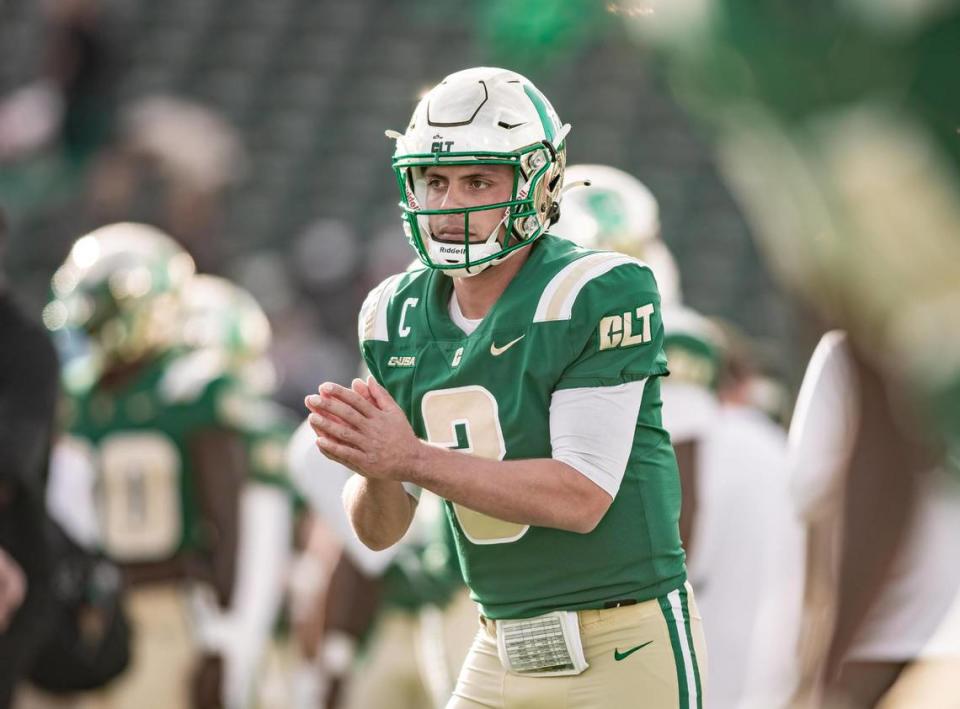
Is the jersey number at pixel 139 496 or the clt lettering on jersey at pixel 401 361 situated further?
the jersey number at pixel 139 496

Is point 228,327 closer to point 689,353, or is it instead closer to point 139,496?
point 139,496

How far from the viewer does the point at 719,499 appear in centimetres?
590

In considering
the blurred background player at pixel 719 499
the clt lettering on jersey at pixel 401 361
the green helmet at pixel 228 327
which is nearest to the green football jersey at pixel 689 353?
the blurred background player at pixel 719 499

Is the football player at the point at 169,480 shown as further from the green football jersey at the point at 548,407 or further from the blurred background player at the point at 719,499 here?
the green football jersey at the point at 548,407

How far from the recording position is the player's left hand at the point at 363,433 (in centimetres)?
323

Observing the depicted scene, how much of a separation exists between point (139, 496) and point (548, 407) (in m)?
3.87

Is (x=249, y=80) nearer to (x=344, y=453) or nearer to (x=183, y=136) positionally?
(x=183, y=136)

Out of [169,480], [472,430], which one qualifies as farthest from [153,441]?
[472,430]

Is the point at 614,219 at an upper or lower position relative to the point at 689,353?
upper

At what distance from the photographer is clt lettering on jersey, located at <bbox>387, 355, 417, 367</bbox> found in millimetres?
3611

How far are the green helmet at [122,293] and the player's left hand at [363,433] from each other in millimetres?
4055

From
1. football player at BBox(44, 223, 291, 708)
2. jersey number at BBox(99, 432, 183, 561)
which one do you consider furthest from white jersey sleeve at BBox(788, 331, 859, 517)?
jersey number at BBox(99, 432, 183, 561)

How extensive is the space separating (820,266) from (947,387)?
322mm

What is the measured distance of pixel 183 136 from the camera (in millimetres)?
14812
